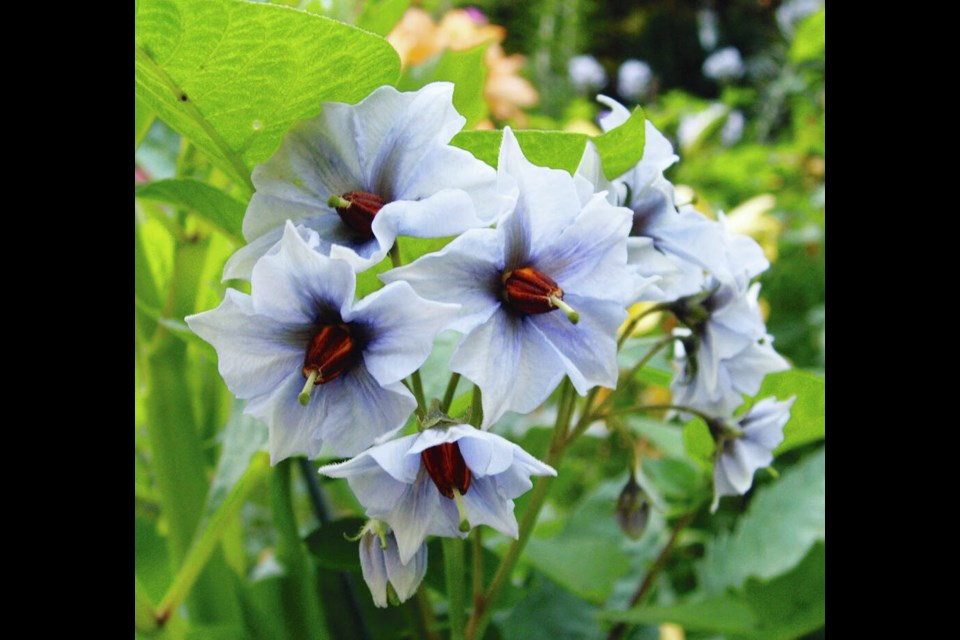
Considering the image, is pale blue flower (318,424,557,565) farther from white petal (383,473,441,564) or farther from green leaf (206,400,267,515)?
green leaf (206,400,267,515)

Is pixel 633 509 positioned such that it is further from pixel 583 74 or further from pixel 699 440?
pixel 583 74

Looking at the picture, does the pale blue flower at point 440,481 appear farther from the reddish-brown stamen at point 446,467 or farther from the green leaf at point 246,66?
the green leaf at point 246,66

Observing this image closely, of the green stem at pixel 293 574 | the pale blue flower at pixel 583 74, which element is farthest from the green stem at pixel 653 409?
the pale blue flower at pixel 583 74

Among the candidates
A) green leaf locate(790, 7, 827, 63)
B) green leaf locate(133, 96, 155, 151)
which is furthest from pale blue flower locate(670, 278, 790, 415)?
green leaf locate(790, 7, 827, 63)

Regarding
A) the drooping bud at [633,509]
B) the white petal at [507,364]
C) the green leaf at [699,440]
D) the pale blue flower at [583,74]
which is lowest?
the pale blue flower at [583,74]

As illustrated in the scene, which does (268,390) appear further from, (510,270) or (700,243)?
(700,243)
